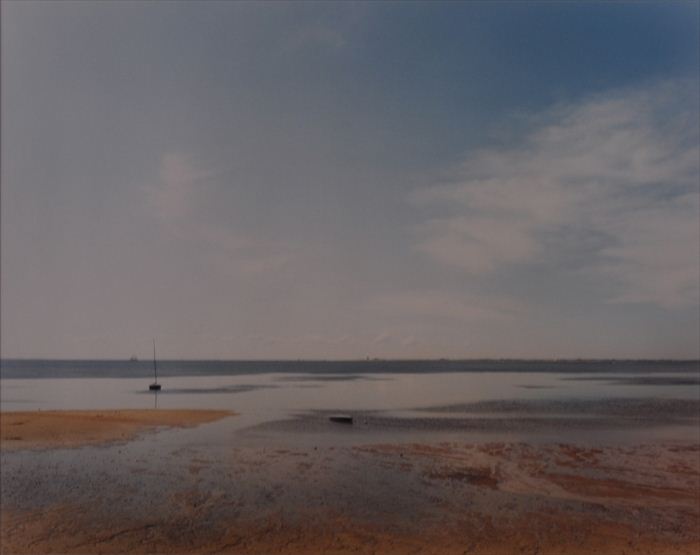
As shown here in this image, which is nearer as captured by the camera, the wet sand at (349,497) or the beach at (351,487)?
the wet sand at (349,497)

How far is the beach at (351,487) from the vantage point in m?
14.5

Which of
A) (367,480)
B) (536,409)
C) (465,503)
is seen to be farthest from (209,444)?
(536,409)

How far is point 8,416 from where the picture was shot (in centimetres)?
4081

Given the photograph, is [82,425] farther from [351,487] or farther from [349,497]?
[349,497]

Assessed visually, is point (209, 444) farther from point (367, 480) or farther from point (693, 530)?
point (693, 530)

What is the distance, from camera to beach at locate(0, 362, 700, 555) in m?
14.5

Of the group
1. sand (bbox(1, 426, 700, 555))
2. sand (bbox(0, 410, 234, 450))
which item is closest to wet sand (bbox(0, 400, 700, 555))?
sand (bbox(1, 426, 700, 555))

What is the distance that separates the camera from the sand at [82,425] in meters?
29.7

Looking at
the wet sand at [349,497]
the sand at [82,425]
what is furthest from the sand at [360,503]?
the sand at [82,425]

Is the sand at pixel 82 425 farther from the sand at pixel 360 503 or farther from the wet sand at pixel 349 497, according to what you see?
the sand at pixel 360 503

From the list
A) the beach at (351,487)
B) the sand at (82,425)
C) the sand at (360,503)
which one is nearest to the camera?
the sand at (360,503)

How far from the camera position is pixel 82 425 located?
35656mm

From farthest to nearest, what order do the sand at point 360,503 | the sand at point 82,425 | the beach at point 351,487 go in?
the sand at point 82,425, the beach at point 351,487, the sand at point 360,503

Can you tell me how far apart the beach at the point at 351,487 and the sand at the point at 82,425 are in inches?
9.2
